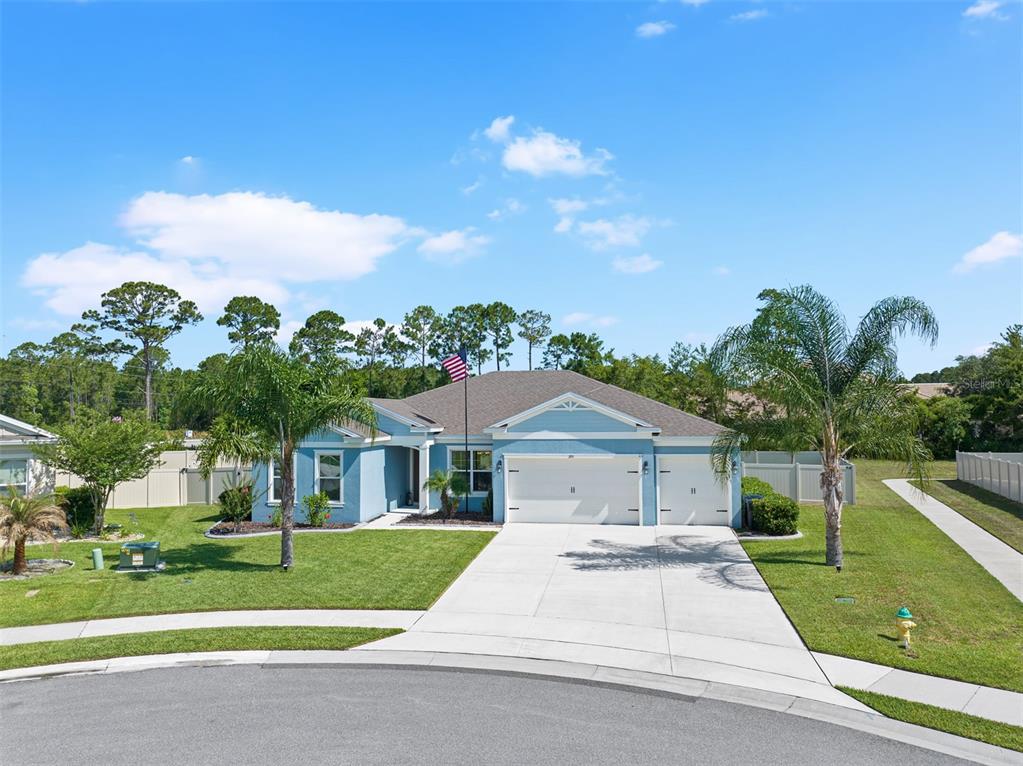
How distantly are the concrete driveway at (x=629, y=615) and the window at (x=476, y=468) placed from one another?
5178 millimetres

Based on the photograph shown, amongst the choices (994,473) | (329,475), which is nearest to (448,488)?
(329,475)

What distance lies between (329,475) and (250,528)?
9.43 ft

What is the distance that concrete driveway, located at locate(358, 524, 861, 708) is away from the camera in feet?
35.1

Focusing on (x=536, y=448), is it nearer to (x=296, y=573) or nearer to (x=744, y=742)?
(x=296, y=573)

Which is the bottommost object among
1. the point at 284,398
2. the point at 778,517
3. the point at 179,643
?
the point at 179,643

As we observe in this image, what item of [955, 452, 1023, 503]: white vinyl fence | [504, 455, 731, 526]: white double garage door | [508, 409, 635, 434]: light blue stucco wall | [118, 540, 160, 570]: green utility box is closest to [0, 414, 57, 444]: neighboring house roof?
[118, 540, 160, 570]: green utility box

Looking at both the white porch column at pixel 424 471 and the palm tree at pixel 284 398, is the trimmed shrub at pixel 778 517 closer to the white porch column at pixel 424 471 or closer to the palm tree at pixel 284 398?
the white porch column at pixel 424 471

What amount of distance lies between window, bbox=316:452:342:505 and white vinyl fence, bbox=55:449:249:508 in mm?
6091

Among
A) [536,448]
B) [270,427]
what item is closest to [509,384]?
[536,448]

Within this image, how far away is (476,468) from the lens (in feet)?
81.8

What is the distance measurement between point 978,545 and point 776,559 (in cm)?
566

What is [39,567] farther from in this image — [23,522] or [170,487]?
[170,487]

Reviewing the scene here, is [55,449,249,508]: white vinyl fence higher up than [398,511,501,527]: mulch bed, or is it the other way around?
[55,449,249,508]: white vinyl fence

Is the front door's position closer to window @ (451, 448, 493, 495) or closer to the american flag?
window @ (451, 448, 493, 495)
